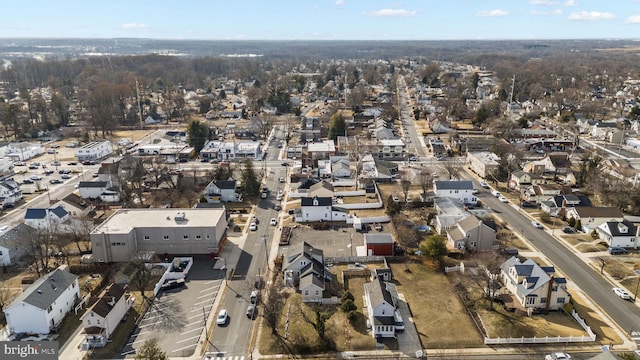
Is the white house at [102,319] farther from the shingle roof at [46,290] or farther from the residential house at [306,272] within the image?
the residential house at [306,272]

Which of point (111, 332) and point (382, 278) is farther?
point (382, 278)

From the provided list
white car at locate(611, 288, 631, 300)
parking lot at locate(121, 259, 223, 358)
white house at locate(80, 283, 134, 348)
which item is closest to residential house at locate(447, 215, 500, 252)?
white car at locate(611, 288, 631, 300)

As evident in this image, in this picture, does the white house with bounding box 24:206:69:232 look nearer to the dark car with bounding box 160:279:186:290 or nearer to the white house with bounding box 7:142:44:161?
the dark car with bounding box 160:279:186:290

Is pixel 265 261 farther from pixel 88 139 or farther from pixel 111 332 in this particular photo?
pixel 88 139

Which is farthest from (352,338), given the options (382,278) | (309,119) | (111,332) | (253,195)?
(309,119)

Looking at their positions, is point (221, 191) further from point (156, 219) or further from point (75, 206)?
point (75, 206)
